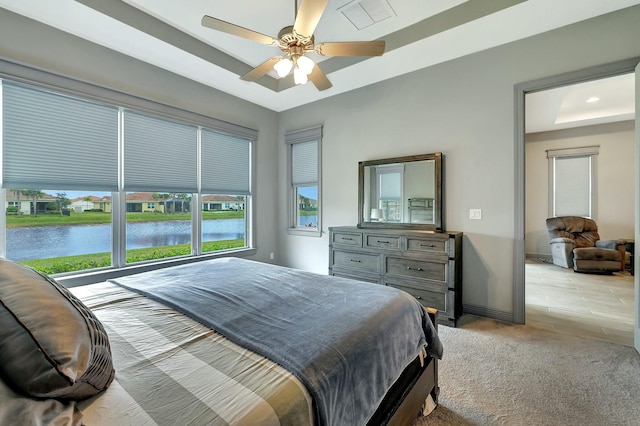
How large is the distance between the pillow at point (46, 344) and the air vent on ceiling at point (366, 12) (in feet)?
9.52

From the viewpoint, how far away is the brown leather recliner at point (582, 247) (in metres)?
4.61

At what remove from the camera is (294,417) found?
2.63ft

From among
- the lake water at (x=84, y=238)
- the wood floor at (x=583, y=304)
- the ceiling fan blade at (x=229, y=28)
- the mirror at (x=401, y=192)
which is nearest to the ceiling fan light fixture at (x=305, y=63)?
the ceiling fan blade at (x=229, y=28)

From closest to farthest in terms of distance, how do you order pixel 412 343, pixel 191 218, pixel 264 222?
pixel 412 343 → pixel 191 218 → pixel 264 222

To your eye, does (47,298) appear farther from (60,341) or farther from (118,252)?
(118,252)

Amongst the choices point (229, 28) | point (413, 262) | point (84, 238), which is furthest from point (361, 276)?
point (84, 238)

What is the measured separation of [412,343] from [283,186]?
3.69 meters

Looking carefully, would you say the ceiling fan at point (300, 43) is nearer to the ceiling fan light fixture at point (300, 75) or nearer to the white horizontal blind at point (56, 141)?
the ceiling fan light fixture at point (300, 75)

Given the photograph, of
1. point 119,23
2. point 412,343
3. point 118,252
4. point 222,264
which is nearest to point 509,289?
point 412,343

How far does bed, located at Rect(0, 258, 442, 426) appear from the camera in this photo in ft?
2.49

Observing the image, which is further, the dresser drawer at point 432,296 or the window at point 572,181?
the window at point 572,181

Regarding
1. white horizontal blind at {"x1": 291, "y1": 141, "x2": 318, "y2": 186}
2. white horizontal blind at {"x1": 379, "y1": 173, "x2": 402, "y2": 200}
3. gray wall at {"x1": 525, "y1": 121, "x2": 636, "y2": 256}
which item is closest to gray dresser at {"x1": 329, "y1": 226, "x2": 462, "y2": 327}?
white horizontal blind at {"x1": 379, "y1": 173, "x2": 402, "y2": 200}

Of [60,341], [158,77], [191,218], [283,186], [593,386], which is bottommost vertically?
[593,386]

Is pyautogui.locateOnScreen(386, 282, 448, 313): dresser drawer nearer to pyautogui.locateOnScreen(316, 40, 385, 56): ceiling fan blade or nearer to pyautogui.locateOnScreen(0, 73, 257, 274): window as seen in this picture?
pyautogui.locateOnScreen(316, 40, 385, 56): ceiling fan blade
